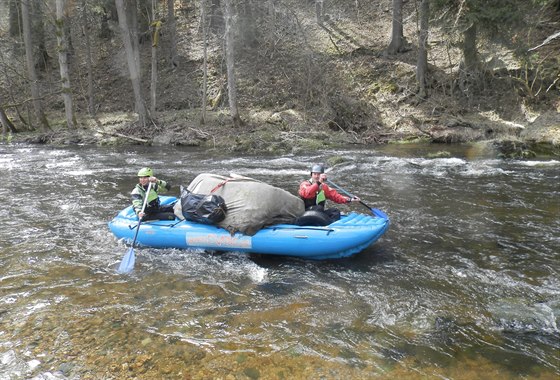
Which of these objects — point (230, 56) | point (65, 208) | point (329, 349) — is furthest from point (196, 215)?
point (230, 56)

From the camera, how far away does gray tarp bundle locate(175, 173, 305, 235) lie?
591 cm

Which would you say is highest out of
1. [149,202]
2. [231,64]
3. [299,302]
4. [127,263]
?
[231,64]

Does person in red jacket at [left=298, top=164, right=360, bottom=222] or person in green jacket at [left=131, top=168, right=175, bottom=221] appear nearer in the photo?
person in red jacket at [left=298, top=164, right=360, bottom=222]

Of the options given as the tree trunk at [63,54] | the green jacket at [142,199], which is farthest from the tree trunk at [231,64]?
the green jacket at [142,199]

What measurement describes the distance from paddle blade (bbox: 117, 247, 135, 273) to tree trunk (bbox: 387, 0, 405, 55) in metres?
17.6

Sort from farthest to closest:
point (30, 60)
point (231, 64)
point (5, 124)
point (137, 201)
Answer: point (5, 124) → point (30, 60) → point (231, 64) → point (137, 201)

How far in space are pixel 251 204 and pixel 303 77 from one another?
574 inches

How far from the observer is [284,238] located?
573 cm

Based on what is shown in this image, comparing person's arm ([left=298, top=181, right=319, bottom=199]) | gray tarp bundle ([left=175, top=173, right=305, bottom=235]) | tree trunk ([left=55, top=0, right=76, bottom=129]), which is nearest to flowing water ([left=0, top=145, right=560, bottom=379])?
gray tarp bundle ([left=175, top=173, right=305, bottom=235])

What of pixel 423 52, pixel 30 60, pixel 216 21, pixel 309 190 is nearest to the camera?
pixel 309 190

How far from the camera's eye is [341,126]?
57.0 ft

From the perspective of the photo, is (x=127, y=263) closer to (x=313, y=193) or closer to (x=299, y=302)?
(x=299, y=302)

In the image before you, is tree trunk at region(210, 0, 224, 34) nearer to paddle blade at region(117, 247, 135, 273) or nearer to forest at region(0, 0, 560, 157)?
forest at region(0, 0, 560, 157)

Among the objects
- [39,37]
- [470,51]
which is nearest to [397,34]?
[470,51]
